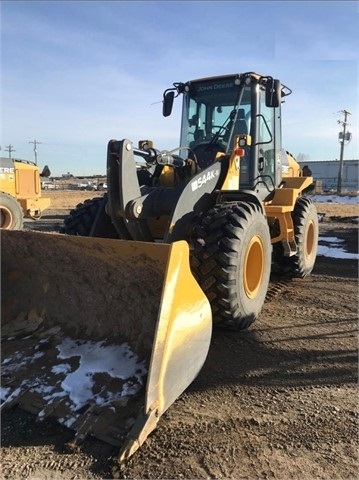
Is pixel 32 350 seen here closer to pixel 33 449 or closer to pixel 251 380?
pixel 33 449

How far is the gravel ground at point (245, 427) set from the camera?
8.05 feet

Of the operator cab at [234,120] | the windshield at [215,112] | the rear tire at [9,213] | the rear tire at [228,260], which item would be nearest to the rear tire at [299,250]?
the operator cab at [234,120]

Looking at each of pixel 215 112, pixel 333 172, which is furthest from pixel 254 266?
pixel 333 172

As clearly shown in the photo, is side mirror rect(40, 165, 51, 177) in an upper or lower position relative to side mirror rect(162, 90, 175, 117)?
lower

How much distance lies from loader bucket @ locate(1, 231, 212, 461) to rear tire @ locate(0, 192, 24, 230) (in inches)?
273

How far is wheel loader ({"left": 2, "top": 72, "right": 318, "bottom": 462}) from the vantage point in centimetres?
292

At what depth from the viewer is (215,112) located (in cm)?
586

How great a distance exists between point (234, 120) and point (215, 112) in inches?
17.3

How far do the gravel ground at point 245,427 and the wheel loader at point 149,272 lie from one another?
0.46 feet

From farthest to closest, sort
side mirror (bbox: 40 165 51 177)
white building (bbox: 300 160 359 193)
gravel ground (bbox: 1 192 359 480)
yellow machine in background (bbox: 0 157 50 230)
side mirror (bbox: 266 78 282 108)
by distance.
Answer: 1. white building (bbox: 300 160 359 193)
2. side mirror (bbox: 40 165 51 177)
3. yellow machine in background (bbox: 0 157 50 230)
4. side mirror (bbox: 266 78 282 108)
5. gravel ground (bbox: 1 192 359 480)

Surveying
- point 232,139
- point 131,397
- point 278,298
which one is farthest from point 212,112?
point 131,397

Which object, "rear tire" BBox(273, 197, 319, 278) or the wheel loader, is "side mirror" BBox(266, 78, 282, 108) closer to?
the wheel loader

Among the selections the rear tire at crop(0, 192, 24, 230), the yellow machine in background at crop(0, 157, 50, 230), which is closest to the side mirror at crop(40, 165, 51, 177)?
the yellow machine in background at crop(0, 157, 50, 230)

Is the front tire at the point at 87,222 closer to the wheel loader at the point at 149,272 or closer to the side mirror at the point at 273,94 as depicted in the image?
the wheel loader at the point at 149,272
